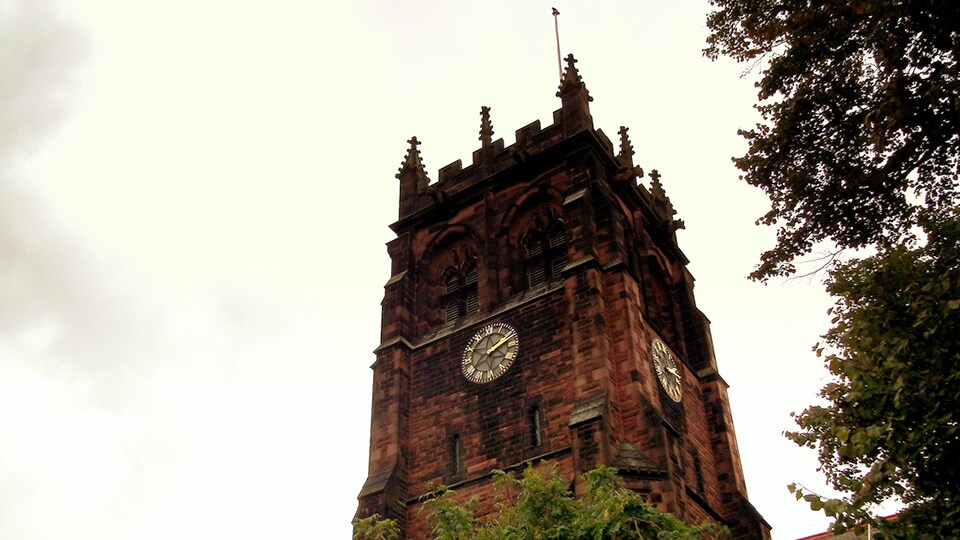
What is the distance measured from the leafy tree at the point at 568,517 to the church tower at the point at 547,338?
21.8ft

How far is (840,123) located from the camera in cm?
1472

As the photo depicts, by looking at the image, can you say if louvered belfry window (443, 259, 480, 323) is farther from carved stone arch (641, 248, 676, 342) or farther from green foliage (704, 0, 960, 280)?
green foliage (704, 0, 960, 280)

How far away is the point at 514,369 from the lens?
91.2ft

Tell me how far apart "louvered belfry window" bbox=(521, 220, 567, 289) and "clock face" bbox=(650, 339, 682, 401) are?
351 centimetres

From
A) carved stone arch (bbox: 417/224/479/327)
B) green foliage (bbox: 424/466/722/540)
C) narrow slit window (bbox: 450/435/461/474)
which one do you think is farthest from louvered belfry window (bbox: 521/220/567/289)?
green foliage (bbox: 424/466/722/540)

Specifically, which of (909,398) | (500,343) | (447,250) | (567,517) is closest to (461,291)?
(447,250)

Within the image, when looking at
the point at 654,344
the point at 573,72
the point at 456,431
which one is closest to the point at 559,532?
the point at 456,431

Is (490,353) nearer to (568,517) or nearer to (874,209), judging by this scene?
(568,517)

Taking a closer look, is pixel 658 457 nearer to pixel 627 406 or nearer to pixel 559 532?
pixel 627 406

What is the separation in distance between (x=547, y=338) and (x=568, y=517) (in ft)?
38.9

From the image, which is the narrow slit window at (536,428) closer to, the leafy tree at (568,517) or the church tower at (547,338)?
the church tower at (547,338)

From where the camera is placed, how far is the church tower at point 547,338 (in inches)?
1006

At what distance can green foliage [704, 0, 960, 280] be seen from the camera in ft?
43.9

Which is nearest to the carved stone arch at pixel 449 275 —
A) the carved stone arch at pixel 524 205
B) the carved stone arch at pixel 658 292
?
the carved stone arch at pixel 524 205
